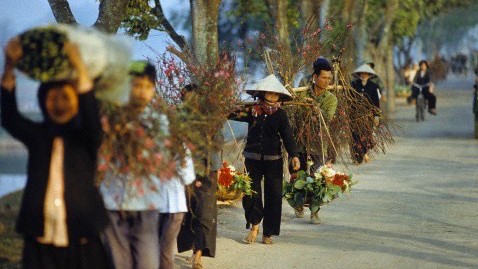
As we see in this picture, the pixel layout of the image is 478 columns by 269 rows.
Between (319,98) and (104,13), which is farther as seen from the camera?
(319,98)

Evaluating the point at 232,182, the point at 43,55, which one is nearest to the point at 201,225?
the point at 232,182

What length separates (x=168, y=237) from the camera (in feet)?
27.0

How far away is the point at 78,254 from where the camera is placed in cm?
648

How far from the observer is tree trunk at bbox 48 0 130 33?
496 inches

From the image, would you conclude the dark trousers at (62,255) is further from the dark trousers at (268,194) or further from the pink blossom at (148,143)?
the dark trousers at (268,194)

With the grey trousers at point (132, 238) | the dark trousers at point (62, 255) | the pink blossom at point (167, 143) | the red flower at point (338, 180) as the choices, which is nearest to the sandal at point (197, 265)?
the grey trousers at point (132, 238)

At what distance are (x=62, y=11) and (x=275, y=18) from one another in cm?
1375

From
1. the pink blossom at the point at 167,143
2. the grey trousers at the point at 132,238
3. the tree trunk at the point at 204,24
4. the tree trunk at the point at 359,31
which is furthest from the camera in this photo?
the tree trunk at the point at 359,31

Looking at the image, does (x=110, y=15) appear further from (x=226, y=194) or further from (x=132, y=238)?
(x=132, y=238)

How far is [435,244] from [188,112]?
438 cm

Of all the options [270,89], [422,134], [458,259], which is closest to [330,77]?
[270,89]

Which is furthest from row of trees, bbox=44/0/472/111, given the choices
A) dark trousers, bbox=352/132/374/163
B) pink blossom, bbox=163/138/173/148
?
pink blossom, bbox=163/138/173/148

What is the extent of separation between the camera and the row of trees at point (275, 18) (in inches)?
512

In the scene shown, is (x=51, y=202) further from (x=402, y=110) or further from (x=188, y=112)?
(x=402, y=110)
